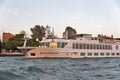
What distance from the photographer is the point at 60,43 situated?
184 feet

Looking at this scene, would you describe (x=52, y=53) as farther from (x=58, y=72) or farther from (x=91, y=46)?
(x=58, y=72)

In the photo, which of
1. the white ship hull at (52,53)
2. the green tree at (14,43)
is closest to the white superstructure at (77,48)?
the white ship hull at (52,53)

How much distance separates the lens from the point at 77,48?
59.6m

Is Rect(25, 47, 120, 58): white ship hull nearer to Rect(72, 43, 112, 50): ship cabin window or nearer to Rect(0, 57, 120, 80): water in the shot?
Rect(72, 43, 112, 50): ship cabin window

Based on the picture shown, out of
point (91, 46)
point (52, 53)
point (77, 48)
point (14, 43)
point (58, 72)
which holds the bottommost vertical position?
point (58, 72)

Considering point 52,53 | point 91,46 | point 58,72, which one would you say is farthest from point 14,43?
point 58,72

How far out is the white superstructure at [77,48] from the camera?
54.1 metres

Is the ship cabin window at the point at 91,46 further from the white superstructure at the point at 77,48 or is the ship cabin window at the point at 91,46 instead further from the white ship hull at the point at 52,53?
the white ship hull at the point at 52,53

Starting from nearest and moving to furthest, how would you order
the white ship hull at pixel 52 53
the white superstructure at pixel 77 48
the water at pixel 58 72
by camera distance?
the water at pixel 58 72 < the white ship hull at pixel 52 53 < the white superstructure at pixel 77 48

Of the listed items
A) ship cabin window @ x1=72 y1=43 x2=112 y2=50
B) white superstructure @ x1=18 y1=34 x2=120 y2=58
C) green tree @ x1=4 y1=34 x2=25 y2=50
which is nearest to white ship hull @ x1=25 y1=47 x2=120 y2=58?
white superstructure @ x1=18 y1=34 x2=120 y2=58

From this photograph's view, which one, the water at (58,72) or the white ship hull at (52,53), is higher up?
the white ship hull at (52,53)

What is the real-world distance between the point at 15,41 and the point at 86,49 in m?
37.3

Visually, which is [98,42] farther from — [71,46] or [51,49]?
[51,49]

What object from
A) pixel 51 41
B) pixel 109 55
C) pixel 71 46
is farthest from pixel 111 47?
pixel 51 41
